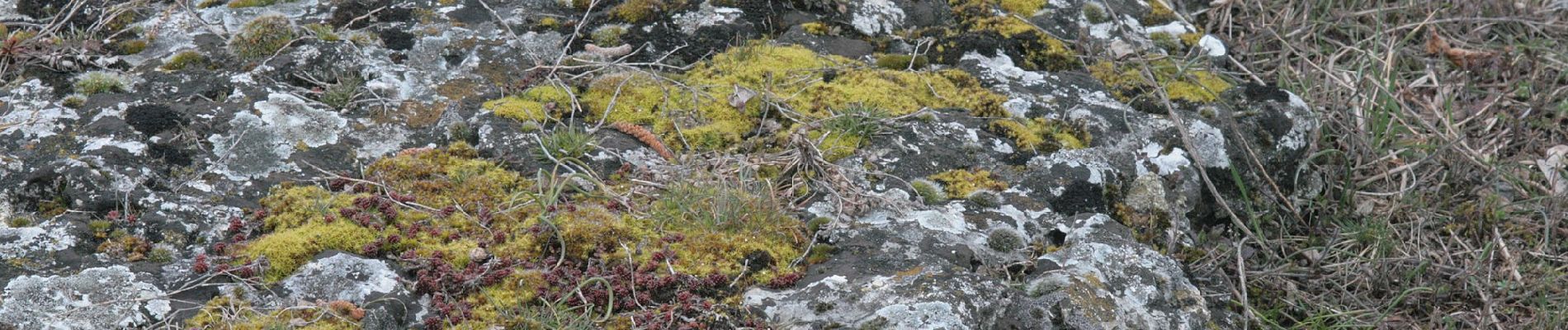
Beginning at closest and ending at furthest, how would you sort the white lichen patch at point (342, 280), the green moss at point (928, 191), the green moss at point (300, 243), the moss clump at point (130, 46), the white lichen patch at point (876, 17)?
the white lichen patch at point (342, 280) < the green moss at point (300, 243) < the green moss at point (928, 191) < the moss clump at point (130, 46) < the white lichen patch at point (876, 17)

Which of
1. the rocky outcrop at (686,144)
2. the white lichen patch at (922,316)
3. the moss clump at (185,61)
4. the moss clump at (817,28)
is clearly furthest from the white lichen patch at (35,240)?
the moss clump at (817,28)

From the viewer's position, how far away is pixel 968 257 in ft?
11.7

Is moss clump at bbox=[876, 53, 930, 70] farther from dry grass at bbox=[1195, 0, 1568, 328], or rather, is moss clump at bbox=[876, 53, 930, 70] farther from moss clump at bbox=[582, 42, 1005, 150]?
dry grass at bbox=[1195, 0, 1568, 328]

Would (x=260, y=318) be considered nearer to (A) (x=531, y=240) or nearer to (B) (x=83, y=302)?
(B) (x=83, y=302)

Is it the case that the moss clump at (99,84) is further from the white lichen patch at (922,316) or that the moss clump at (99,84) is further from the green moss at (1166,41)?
the green moss at (1166,41)

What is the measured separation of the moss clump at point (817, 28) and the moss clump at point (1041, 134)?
977 mm

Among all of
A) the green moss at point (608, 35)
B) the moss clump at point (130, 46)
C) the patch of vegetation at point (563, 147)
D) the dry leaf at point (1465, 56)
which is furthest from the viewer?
the dry leaf at point (1465, 56)

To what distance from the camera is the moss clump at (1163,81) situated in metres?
4.76

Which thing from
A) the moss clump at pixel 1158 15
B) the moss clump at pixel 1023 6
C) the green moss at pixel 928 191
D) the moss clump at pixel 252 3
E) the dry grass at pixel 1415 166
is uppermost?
the moss clump at pixel 252 3

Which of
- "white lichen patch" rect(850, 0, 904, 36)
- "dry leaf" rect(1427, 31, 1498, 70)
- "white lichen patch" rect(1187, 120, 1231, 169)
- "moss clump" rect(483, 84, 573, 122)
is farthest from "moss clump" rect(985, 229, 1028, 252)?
"dry leaf" rect(1427, 31, 1498, 70)

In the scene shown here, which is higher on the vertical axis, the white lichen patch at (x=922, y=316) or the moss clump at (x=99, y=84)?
the moss clump at (x=99, y=84)

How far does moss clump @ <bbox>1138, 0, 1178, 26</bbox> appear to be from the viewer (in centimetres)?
543

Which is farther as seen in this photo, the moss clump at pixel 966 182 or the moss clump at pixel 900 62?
the moss clump at pixel 900 62

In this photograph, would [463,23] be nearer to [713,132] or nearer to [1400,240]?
[713,132]
